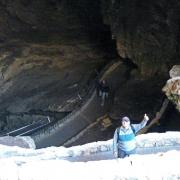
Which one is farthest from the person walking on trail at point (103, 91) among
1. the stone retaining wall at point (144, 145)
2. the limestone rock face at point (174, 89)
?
the stone retaining wall at point (144, 145)

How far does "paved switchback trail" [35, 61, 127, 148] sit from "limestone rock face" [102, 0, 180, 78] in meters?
1.83

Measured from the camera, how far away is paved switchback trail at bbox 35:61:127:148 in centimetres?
1619

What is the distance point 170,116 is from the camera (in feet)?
50.4

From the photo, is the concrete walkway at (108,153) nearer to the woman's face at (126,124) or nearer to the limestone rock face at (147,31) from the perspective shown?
the woman's face at (126,124)

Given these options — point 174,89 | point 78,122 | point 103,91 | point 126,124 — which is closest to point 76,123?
point 78,122

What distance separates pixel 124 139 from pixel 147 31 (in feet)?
28.1

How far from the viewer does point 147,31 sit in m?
16.3

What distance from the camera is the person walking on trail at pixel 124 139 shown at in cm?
825

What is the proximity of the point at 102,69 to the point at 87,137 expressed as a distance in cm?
461

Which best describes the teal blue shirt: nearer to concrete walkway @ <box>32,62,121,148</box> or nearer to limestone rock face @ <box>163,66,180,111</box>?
limestone rock face @ <box>163,66,180,111</box>

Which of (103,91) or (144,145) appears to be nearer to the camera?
(144,145)

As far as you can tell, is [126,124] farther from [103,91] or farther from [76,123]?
[103,91]

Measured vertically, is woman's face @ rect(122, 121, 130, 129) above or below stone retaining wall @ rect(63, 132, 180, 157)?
above

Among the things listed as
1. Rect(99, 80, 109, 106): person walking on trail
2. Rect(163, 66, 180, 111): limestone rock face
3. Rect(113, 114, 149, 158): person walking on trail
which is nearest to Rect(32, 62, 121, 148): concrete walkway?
Rect(99, 80, 109, 106): person walking on trail
